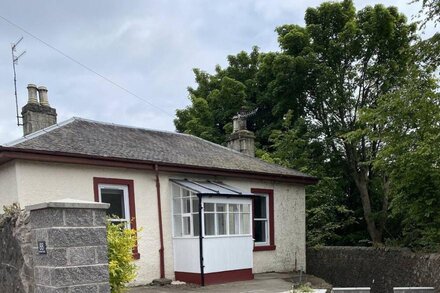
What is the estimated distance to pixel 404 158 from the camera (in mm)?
10906

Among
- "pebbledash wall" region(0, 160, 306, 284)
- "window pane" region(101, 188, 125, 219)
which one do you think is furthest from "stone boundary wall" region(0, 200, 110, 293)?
"window pane" region(101, 188, 125, 219)

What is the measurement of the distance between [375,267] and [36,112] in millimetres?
10947

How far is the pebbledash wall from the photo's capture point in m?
8.65

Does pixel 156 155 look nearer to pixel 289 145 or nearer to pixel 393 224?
pixel 289 145

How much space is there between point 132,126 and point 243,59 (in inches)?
549

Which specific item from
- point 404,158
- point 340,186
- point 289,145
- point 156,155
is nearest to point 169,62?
point 156,155

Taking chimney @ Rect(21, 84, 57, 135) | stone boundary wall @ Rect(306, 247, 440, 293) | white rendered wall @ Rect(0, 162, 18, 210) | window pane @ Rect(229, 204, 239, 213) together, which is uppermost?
chimney @ Rect(21, 84, 57, 135)

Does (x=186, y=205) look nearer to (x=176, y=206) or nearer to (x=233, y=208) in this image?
(x=176, y=206)

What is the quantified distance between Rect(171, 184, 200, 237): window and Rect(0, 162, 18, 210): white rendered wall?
3.96 metres

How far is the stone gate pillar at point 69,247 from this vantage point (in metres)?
4.19

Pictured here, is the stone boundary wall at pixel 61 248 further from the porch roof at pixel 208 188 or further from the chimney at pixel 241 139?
the chimney at pixel 241 139

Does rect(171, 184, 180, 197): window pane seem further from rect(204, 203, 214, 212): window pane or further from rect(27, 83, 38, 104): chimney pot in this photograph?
rect(27, 83, 38, 104): chimney pot

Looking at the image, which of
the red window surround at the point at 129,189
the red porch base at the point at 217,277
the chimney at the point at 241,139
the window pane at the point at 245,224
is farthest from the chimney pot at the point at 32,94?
the chimney at the point at 241,139

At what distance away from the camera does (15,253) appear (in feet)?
16.0
